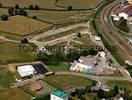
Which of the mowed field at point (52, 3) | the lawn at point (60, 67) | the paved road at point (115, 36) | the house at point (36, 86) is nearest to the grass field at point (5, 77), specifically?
the house at point (36, 86)

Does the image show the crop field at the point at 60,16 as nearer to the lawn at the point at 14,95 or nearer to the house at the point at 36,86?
the house at the point at 36,86

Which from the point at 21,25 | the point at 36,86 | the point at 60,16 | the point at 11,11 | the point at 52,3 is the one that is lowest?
the point at 36,86

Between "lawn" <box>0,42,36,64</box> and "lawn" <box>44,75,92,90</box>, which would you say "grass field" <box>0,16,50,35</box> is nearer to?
"lawn" <box>0,42,36,64</box>

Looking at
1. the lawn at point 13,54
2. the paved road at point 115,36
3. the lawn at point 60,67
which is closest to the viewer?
the lawn at point 60,67

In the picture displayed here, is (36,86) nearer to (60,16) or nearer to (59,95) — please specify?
(59,95)

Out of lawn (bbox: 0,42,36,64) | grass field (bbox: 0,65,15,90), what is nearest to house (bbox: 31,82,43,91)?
grass field (bbox: 0,65,15,90)

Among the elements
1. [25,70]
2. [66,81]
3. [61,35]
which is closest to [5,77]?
[25,70]
